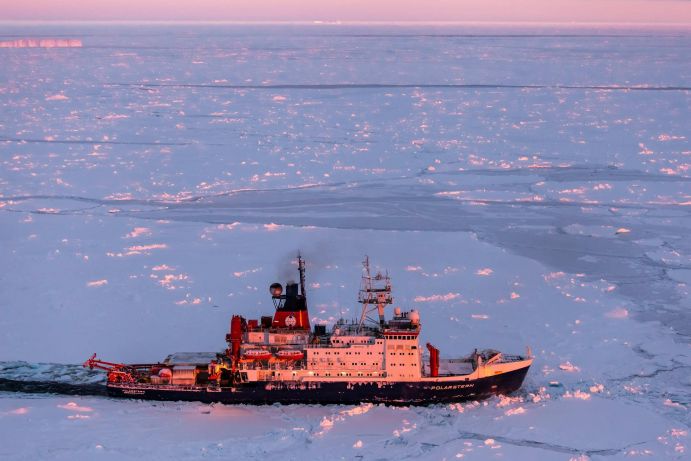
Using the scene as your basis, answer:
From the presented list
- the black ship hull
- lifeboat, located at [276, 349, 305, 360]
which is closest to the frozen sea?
the black ship hull

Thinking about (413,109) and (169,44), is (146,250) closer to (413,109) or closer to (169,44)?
(413,109)

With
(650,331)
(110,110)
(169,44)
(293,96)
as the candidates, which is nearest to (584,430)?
(650,331)

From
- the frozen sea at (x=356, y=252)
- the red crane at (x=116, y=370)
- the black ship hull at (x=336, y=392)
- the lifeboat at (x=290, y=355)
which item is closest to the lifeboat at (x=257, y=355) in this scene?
the lifeboat at (x=290, y=355)

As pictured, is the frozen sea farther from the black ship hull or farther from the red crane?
the red crane

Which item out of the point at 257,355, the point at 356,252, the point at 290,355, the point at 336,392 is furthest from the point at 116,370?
the point at 356,252

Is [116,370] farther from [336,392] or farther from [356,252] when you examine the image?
[356,252]

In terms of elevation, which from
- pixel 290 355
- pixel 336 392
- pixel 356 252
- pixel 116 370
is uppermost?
pixel 356 252

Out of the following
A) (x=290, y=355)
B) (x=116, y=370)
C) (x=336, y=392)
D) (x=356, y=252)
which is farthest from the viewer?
(x=356, y=252)

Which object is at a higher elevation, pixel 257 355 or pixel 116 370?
pixel 257 355

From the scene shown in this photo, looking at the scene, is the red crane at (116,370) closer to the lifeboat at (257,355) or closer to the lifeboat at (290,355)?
the lifeboat at (257,355)
